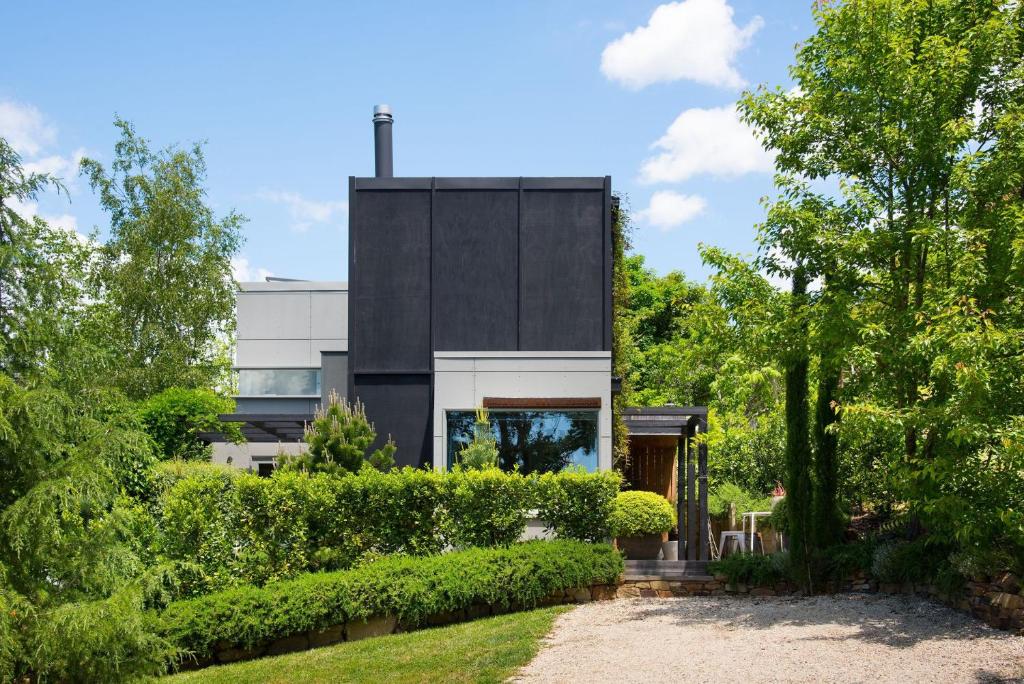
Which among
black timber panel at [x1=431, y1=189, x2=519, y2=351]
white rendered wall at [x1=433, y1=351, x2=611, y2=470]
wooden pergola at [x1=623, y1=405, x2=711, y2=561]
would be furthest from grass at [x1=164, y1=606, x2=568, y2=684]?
black timber panel at [x1=431, y1=189, x2=519, y2=351]

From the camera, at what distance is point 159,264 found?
1102 inches

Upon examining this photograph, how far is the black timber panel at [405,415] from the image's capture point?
16.5 m

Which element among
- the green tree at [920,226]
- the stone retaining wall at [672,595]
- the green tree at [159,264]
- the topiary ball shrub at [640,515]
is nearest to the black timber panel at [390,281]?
the topiary ball shrub at [640,515]

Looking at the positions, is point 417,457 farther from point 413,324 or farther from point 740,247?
point 740,247

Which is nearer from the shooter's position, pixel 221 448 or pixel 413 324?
pixel 413 324

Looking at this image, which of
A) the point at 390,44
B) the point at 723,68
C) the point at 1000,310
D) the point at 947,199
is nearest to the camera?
the point at 1000,310

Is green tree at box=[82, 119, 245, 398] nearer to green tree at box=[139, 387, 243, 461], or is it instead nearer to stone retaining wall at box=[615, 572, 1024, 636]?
green tree at box=[139, 387, 243, 461]

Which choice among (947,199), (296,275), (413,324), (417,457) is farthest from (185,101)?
(947,199)

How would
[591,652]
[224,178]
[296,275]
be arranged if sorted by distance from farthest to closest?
[296,275] < [224,178] < [591,652]

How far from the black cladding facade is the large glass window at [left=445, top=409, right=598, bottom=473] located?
1.08 m

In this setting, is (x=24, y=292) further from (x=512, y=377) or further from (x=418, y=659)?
(x=512, y=377)

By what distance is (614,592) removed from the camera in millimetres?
13352

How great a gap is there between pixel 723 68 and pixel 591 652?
13.3 metres

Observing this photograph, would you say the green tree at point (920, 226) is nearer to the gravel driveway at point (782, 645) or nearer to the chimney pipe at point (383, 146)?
the gravel driveway at point (782, 645)
